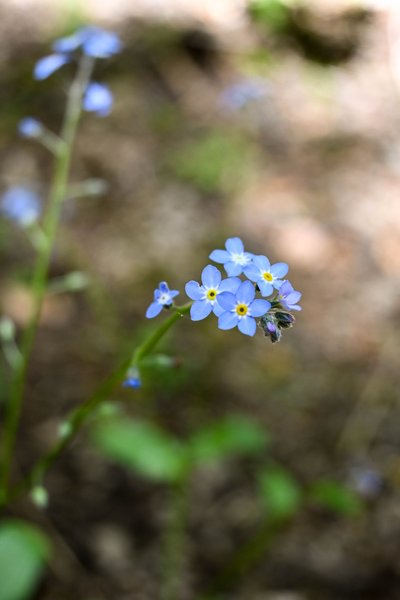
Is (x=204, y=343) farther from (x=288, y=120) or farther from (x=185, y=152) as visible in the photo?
(x=288, y=120)

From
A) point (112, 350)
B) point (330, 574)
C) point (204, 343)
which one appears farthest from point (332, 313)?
point (330, 574)

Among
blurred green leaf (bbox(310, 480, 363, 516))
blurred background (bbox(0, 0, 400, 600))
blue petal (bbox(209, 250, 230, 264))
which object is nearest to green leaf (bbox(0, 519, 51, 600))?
blurred background (bbox(0, 0, 400, 600))

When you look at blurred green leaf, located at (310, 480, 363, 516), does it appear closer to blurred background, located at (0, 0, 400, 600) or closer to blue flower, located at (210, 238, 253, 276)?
blurred background, located at (0, 0, 400, 600)

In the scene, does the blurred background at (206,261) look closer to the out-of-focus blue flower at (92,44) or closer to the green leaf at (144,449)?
the green leaf at (144,449)

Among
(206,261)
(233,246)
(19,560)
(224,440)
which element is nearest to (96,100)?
(233,246)

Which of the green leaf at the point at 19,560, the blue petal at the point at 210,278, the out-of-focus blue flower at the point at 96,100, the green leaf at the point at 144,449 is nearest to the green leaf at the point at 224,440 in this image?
the green leaf at the point at 144,449

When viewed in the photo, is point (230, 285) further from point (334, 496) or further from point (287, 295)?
point (334, 496)
